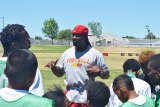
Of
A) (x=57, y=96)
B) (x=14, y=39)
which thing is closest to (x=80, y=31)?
(x=14, y=39)

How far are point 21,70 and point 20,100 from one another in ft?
0.81

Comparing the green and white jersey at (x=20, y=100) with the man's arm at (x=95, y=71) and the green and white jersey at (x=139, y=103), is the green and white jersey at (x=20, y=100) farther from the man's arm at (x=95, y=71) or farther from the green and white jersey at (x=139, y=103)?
the man's arm at (x=95, y=71)

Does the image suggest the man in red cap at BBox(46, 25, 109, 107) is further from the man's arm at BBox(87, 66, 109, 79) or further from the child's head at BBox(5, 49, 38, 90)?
the child's head at BBox(5, 49, 38, 90)

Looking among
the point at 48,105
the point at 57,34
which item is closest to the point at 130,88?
the point at 48,105

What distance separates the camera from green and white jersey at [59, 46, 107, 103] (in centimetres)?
709

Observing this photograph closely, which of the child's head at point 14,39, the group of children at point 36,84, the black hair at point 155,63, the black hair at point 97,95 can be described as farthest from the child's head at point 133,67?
the black hair at point 155,63

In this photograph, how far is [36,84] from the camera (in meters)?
4.62

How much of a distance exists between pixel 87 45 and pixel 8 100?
4.05 m

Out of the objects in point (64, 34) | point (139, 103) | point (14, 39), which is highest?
point (14, 39)

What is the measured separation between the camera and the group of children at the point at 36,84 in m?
3.40

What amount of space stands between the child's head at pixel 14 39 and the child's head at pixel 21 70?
1585 mm

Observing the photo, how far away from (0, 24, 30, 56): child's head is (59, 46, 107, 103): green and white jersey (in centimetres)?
209

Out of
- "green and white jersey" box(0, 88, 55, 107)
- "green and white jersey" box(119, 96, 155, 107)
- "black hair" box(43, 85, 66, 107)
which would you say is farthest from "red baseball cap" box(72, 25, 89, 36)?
"green and white jersey" box(0, 88, 55, 107)

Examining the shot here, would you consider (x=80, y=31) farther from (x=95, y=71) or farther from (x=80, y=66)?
(x=95, y=71)
